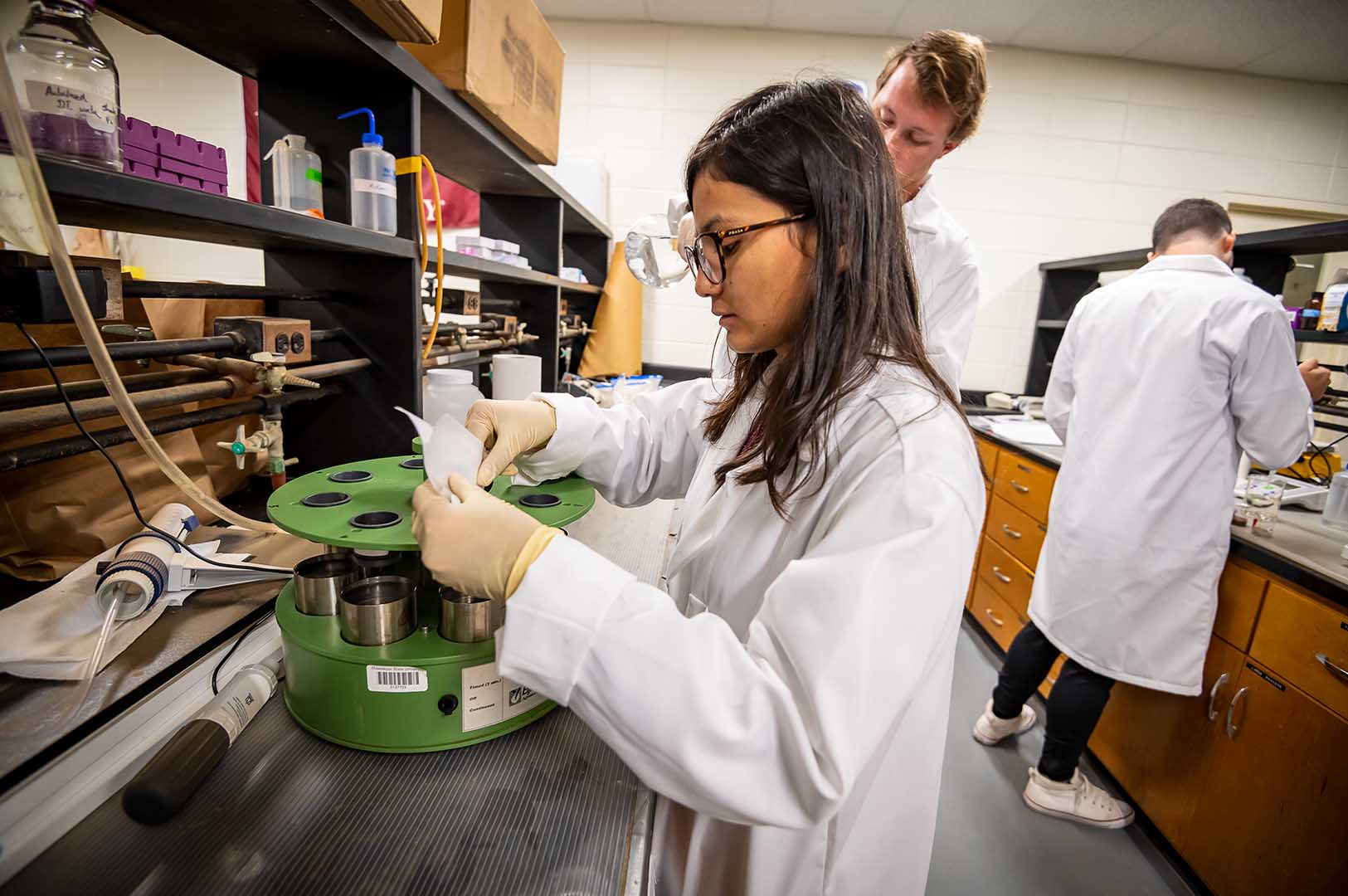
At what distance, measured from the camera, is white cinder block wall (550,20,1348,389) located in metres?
3.15

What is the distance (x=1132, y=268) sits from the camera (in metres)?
3.03

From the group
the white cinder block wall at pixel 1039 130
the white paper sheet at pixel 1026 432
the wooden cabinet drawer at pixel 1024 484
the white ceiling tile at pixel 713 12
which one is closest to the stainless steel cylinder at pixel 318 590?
the wooden cabinet drawer at pixel 1024 484

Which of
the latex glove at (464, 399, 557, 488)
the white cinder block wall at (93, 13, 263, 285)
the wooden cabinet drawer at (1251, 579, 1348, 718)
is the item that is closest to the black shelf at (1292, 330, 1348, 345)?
the wooden cabinet drawer at (1251, 579, 1348, 718)

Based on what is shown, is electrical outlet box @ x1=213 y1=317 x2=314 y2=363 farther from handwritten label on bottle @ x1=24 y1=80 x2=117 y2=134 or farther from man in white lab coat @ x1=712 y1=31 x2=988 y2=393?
man in white lab coat @ x1=712 y1=31 x2=988 y2=393

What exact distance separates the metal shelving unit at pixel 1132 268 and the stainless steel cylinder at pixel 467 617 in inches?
94.8

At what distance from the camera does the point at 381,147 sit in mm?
1108

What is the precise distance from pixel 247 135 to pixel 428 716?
3.69 metres

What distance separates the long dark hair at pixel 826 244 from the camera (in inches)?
27.2

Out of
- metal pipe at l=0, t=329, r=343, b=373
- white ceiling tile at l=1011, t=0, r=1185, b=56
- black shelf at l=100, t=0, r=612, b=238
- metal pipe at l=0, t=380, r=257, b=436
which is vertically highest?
white ceiling tile at l=1011, t=0, r=1185, b=56

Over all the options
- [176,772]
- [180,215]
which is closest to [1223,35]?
[180,215]

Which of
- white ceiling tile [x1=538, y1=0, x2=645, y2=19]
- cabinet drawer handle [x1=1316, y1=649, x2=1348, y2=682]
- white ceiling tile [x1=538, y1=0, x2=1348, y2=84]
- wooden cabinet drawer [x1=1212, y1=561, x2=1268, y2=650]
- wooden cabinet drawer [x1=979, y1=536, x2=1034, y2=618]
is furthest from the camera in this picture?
white ceiling tile [x1=538, y1=0, x2=645, y2=19]

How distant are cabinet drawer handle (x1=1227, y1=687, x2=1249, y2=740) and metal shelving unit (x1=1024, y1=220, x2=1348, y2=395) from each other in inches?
44.7

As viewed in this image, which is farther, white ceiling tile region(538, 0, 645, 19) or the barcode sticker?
white ceiling tile region(538, 0, 645, 19)

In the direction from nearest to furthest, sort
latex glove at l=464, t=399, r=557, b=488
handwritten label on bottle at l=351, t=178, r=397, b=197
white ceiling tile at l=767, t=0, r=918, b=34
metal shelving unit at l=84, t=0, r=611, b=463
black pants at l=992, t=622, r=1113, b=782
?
metal shelving unit at l=84, t=0, r=611, b=463, latex glove at l=464, t=399, r=557, b=488, handwritten label on bottle at l=351, t=178, r=397, b=197, black pants at l=992, t=622, r=1113, b=782, white ceiling tile at l=767, t=0, r=918, b=34
